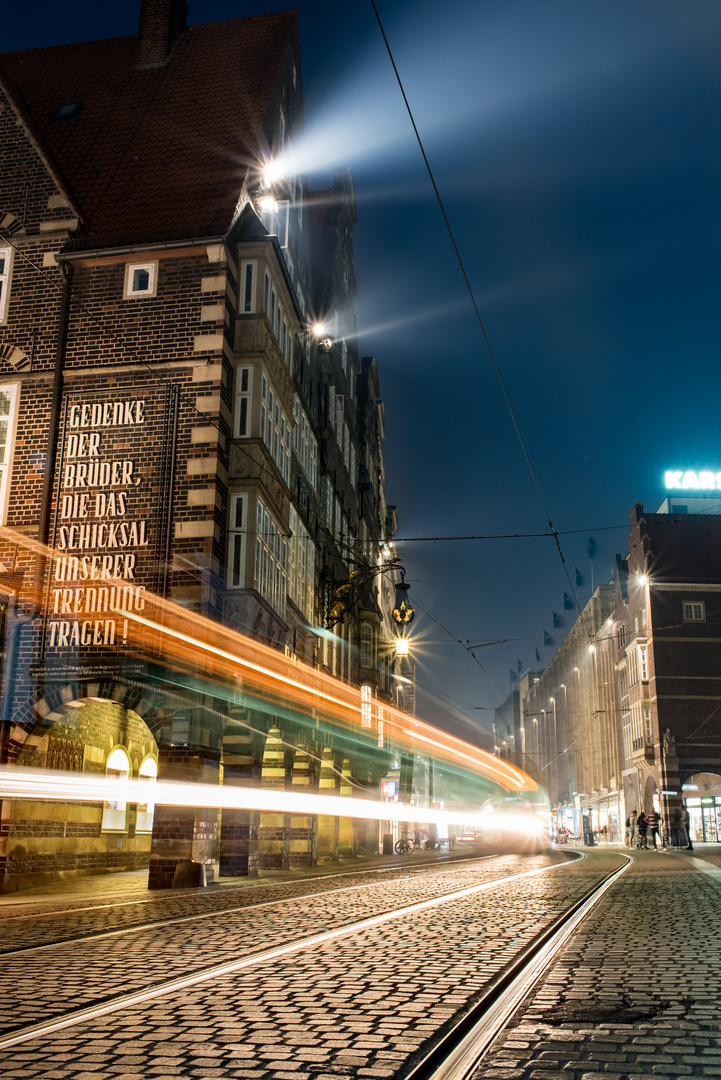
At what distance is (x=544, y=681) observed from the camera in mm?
127062

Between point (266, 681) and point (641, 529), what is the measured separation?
47029 mm

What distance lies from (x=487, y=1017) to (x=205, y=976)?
2.35 meters

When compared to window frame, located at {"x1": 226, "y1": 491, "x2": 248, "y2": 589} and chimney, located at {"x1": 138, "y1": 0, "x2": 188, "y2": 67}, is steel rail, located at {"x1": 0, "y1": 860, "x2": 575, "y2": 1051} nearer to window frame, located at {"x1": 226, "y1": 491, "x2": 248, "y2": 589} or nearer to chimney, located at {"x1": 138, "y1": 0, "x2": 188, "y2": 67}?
window frame, located at {"x1": 226, "y1": 491, "x2": 248, "y2": 589}

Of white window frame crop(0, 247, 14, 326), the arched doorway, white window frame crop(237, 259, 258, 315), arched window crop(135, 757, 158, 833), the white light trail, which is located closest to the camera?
the white light trail

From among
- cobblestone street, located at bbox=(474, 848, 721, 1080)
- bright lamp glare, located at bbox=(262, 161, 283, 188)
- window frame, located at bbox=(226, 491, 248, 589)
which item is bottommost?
cobblestone street, located at bbox=(474, 848, 721, 1080)

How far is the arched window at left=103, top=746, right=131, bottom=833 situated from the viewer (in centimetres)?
2667

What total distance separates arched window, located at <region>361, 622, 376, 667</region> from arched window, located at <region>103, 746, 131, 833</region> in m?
18.0

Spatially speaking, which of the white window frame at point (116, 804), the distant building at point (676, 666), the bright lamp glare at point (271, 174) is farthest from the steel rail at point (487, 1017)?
the distant building at point (676, 666)

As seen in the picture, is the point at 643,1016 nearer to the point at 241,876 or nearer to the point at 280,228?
the point at 241,876

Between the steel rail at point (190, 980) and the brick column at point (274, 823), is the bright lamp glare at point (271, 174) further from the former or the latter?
the steel rail at point (190, 980)

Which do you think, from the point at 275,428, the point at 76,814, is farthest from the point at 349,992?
the point at 275,428

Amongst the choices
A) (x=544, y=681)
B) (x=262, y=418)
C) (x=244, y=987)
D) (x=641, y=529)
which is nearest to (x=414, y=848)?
(x=641, y=529)

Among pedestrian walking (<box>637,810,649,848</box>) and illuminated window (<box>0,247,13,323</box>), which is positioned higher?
illuminated window (<box>0,247,13,323</box>)

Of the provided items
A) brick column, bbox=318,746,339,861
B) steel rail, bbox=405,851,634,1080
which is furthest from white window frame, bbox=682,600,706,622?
steel rail, bbox=405,851,634,1080
